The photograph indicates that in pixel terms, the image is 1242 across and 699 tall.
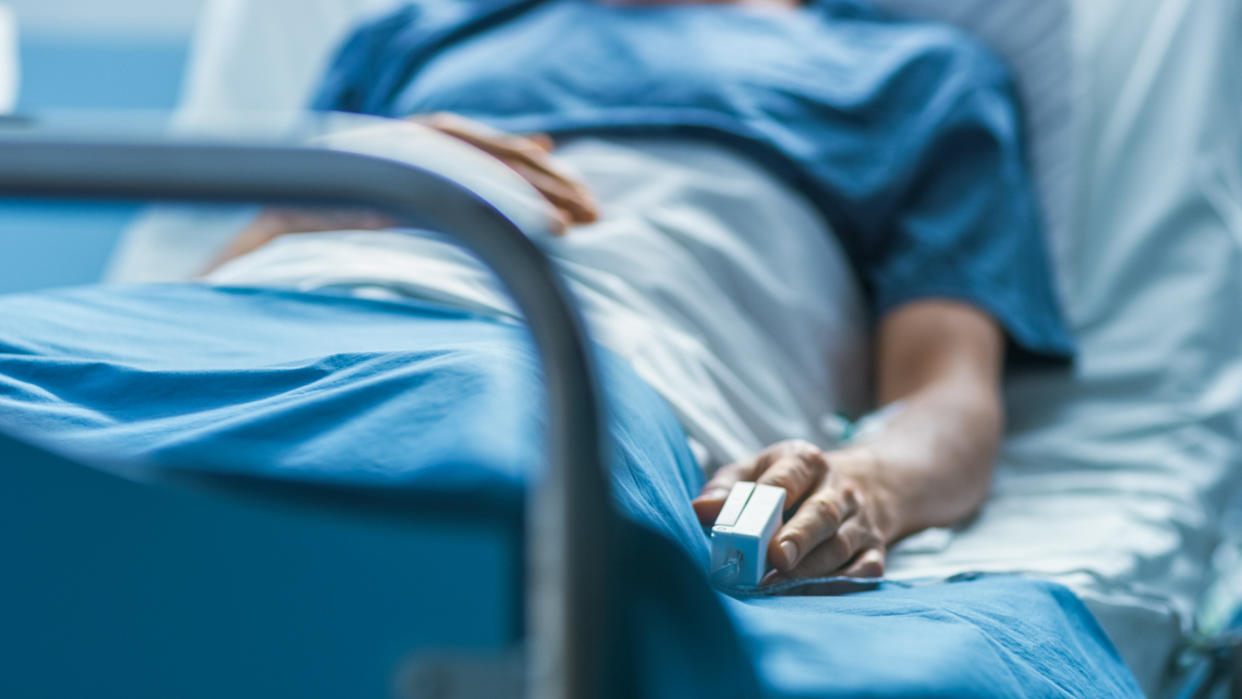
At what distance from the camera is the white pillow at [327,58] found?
4.41 feet

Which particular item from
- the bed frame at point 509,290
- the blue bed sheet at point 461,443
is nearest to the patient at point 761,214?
the blue bed sheet at point 461,443

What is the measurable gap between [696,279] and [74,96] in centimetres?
151

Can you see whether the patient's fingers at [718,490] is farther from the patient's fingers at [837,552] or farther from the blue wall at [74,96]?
the blue wall at [74,96]

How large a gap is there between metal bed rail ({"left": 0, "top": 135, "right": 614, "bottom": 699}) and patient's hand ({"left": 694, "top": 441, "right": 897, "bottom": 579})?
0.97ft

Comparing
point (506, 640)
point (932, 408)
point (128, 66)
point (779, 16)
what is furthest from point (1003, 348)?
point (128, 66)

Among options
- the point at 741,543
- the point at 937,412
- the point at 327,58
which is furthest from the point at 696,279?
the point at 327,58

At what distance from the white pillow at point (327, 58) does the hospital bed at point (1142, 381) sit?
60 millimetres

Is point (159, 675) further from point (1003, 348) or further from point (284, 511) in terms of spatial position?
point (1003, 348)

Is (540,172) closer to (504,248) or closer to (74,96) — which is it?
(504,248)

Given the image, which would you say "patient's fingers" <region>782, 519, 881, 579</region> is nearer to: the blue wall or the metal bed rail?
the metal bed rail

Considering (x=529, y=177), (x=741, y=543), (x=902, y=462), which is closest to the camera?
(x=741, y=543)

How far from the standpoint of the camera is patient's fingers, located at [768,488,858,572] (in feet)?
2.15

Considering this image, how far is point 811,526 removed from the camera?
2.25 feet

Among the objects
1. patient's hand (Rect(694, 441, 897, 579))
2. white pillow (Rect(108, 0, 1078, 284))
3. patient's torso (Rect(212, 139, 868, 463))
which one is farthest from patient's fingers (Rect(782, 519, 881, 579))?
white pillow (Rect(108, 0, 1078, 284))
